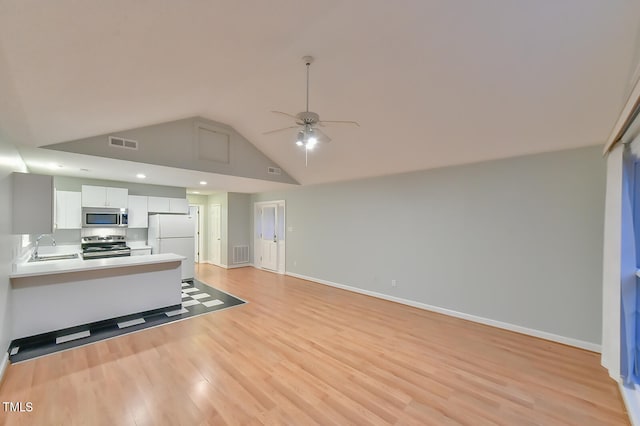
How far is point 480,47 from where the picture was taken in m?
2.23

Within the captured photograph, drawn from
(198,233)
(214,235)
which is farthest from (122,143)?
(198,233)

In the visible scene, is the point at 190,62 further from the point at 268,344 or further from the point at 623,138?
the point at 623,138

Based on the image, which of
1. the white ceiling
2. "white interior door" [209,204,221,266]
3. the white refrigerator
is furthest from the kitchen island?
"white interior door" [209,204,221,266]

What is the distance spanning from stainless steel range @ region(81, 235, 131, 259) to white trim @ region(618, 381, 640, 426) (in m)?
7.48

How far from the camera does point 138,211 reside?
5.95 meters

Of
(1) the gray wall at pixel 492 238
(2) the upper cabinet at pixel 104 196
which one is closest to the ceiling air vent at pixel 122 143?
(2) the upper cabinet at pixel 104 196

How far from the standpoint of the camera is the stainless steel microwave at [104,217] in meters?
5.32

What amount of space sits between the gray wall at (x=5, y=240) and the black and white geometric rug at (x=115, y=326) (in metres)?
0.25

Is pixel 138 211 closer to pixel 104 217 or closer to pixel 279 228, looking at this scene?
pixel 104 217

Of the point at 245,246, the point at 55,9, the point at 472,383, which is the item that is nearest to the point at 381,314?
the point at 472,383

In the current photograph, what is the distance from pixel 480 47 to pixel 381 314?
375 cm

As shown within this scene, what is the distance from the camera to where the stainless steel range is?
5.16 metres

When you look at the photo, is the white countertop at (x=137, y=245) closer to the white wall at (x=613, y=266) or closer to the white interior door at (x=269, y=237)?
the white interior door at (x=269, y=237)

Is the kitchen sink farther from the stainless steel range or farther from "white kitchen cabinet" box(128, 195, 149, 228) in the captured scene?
"white kitchen cabinet" box(128, 195, 149, 228)
